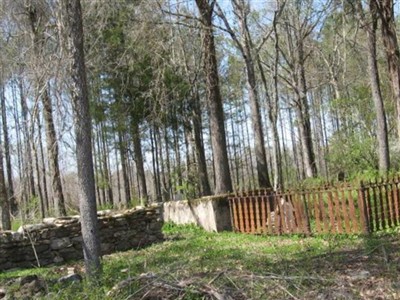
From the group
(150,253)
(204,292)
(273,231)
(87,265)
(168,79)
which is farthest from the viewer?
(168,79)

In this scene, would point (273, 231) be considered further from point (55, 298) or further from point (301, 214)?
point (55, 298)

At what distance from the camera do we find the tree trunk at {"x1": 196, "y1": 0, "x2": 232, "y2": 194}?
555 inches

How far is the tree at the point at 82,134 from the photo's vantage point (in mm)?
6840

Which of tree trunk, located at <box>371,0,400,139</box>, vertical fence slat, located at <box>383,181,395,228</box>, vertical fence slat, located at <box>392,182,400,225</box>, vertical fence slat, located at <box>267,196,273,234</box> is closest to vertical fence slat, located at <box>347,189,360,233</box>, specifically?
vertical fence slat, located at <box>383,181,395,228</box>

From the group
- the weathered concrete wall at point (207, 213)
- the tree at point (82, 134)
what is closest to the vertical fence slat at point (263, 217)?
the weathered concrete wall at point (207, 213)

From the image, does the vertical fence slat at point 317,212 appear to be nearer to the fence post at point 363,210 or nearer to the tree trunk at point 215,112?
the fence post at point 363,210

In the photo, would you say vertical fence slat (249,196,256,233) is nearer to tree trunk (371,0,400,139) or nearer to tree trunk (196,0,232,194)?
tree trunk (196,0,232,194)

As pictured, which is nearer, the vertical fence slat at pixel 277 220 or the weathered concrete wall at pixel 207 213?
the vertical fence slat at pixel 277 220

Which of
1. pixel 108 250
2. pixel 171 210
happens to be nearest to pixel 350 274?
pixel 108 250

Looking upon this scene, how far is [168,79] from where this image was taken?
70.2ft

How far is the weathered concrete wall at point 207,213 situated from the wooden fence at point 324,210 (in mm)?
691

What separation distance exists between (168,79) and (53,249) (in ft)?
39.8

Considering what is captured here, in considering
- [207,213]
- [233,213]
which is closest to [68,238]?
[207,213]

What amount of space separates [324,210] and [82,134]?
5.41 meters
